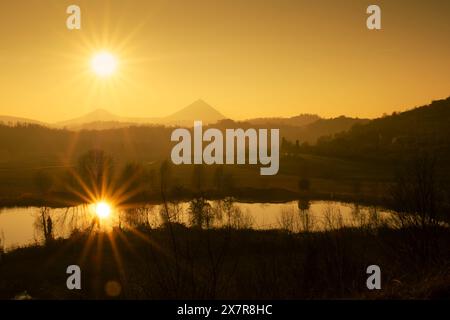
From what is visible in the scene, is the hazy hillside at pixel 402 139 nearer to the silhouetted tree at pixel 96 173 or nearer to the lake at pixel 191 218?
the lake at pixel 191 218

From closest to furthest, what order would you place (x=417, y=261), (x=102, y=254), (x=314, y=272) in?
(x=417, y=261) < (x=314, y=272) < (x=102, y=254)

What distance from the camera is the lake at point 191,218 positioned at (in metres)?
51.6

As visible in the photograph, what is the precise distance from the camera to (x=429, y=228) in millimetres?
12461

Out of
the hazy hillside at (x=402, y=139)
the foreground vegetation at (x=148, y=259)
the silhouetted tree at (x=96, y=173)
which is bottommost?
the foreground vegetation at (x=148, y=259)

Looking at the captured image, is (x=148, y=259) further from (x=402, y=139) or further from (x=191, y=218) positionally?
(x=402, y=139)

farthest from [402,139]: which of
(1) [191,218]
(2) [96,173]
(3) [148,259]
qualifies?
(3) [148,259]

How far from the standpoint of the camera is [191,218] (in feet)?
176

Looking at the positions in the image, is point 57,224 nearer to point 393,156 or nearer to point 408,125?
point 393,156

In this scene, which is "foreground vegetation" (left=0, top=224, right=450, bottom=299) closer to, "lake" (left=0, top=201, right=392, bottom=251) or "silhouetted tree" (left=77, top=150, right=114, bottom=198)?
"lake" (left=0, top=201, right=392, bottom=251)

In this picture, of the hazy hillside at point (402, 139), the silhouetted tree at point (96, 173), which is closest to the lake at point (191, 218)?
the silhouetted tree at point (96, 173)

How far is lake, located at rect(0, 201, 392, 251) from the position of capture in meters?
51.6

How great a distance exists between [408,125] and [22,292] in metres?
187
